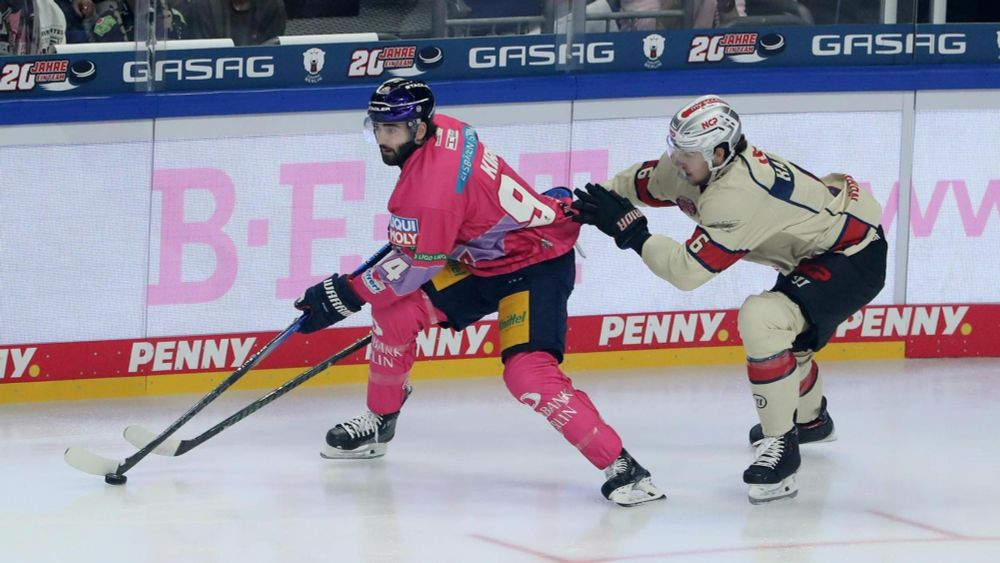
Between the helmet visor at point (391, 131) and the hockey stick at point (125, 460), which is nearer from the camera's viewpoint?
the helmet visor at point (391, 131)

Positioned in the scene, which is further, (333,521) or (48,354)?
(48,354)

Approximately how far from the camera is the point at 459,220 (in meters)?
5.48

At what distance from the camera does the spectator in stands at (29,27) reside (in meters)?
6.78

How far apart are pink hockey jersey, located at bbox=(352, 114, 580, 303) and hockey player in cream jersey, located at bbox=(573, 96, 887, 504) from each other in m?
0.16

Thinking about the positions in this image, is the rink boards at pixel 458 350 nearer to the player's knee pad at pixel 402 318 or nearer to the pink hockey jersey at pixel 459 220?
the player's knee pad at pixel 402 318

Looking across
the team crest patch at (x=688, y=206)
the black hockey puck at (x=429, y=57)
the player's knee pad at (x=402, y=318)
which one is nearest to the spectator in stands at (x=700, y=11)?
the black hockey puck at (x=429, y=57)

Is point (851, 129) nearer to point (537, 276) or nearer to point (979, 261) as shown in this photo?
point (979, 261)

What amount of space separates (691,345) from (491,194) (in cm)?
229

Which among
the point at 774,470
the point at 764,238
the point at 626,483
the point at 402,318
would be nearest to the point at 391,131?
the point at 402,318

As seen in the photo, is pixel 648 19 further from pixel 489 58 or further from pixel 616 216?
pixel 616 216

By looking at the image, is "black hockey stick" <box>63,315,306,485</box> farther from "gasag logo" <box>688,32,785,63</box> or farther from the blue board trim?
"gasag logo" <box>688,32,785,63</box>

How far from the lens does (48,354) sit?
6879 millimetres

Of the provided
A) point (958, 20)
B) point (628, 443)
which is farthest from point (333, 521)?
point (958, 20)

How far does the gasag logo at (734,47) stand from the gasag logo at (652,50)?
15cm
